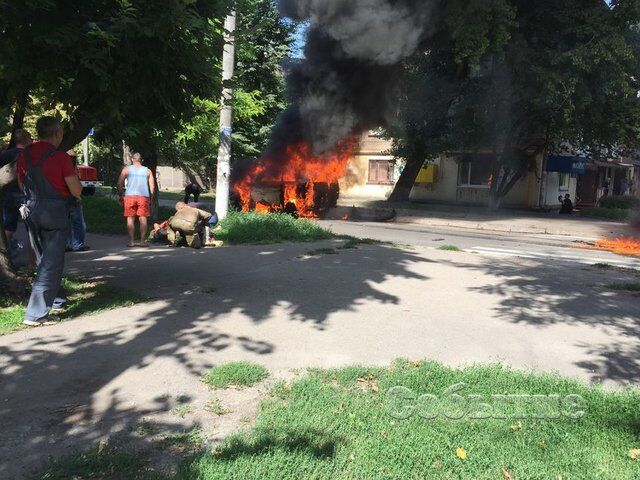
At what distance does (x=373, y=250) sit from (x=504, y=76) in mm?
12309

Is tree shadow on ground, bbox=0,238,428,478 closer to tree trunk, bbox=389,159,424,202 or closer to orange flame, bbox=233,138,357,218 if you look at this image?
orange flame, bbox=233,138,357,218

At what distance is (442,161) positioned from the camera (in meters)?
30.4

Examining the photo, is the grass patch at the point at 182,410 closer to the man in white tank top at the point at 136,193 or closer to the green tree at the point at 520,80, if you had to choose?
the man in white tank top at the point at 136,193

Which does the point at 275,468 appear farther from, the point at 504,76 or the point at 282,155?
the point at 504,76

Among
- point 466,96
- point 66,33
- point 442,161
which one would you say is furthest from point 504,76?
point 66,33

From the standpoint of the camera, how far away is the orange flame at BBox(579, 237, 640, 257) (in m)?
13.3

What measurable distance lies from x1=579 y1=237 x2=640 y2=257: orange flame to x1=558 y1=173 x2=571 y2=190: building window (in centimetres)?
1524

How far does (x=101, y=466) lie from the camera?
107 inches

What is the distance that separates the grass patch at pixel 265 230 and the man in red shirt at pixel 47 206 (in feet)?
18.4

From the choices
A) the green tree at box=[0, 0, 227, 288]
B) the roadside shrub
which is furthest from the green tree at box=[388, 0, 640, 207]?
the green tree at box=[0, 0, 227, 288]

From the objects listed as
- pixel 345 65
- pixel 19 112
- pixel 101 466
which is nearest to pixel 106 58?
pixel 19 112

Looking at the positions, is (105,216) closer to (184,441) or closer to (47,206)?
(47,206)

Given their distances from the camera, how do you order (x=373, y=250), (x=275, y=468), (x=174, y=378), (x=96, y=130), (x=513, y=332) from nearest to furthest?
(x=275, y=468)
(x=174, y=378)
(x=513, y=332)
(x=96, y=130)
(x=373, y=250)

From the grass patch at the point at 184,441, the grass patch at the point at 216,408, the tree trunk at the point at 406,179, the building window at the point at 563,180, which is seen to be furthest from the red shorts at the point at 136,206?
the building window at the point at 563,180
